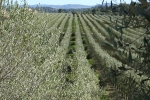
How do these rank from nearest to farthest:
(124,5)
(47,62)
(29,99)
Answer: (124,5) < (29,99) < (47,62)

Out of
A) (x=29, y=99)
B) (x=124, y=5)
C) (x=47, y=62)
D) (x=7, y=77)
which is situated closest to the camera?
(x=124, y=5)

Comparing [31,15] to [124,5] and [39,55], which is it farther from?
[124,5]

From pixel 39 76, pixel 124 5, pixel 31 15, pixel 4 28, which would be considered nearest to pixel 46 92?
pixel 39 76

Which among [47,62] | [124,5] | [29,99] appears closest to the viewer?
[124,5]

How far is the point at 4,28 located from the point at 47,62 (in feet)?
5.27

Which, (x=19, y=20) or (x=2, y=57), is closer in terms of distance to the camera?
(x=2, y=57)

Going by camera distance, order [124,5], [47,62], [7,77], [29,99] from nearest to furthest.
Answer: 1. [124,5]
2. [29,99]
3. [7,77]
4. [47,62]

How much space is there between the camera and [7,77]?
7.37 meters

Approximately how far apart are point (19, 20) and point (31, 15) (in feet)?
3.52

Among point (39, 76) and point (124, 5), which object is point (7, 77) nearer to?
point (39, 76)

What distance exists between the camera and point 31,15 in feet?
28.8

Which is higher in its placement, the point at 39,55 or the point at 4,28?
the point at 4,28

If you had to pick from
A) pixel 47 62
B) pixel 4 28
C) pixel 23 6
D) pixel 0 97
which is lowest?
pixel 0 97

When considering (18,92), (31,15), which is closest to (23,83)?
(18,92)
